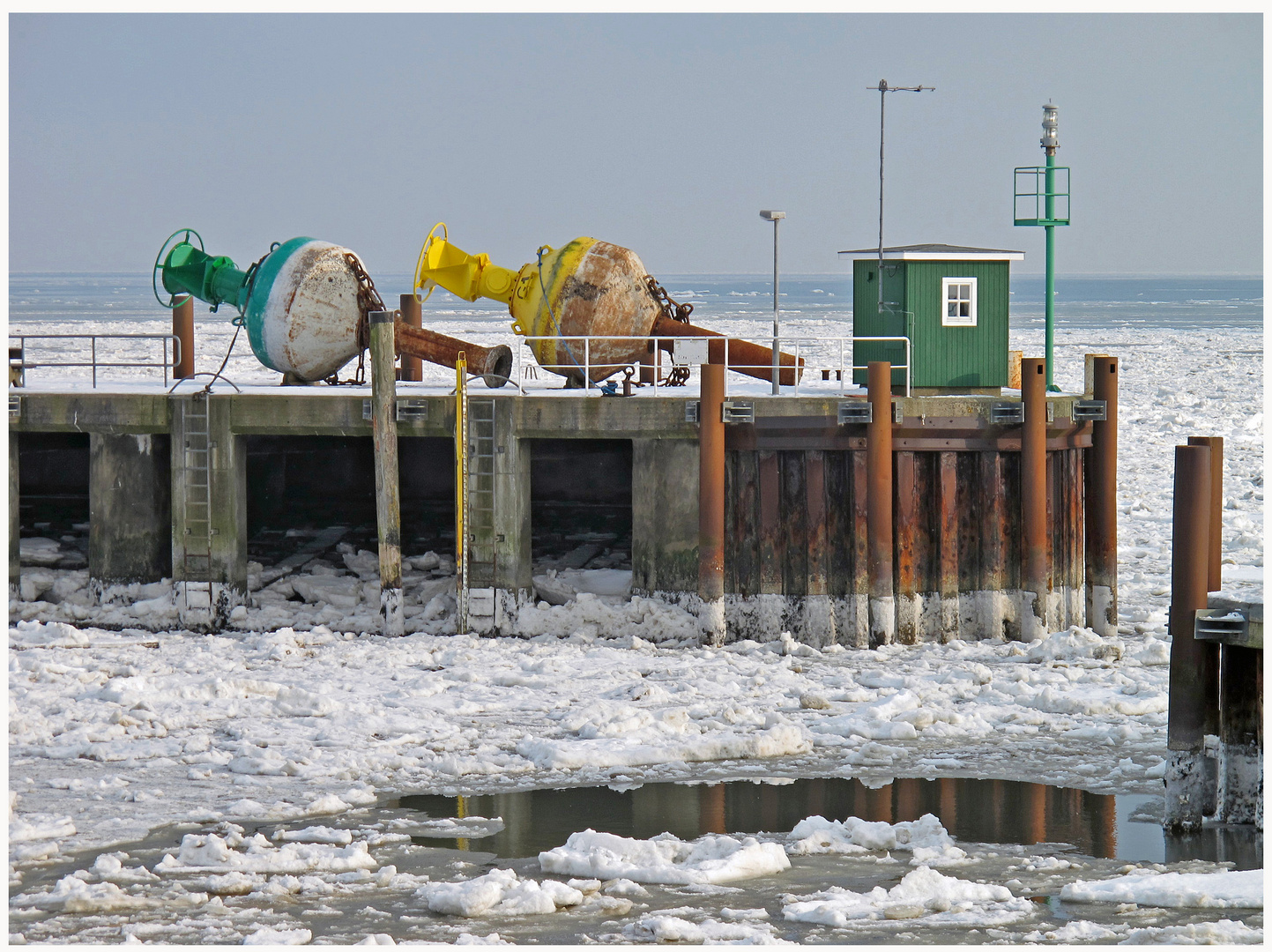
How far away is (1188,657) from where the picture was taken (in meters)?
11.8

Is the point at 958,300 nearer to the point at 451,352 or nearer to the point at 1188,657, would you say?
the point at 451,352

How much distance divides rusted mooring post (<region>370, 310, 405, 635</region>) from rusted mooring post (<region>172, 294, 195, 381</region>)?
5802 millimetres

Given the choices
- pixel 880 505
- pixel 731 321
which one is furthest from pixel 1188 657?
pixel 731 321

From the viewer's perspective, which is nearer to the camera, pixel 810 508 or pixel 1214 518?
pixel 1214 518

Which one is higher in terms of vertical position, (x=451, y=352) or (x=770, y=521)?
(x=451, y=352)

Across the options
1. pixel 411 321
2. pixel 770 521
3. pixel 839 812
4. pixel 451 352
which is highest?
pixel 411 321

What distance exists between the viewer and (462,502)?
1877cm

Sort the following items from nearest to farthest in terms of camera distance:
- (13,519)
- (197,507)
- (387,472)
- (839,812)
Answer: (839,812) → (387,472) → (197,507) → (13,519)

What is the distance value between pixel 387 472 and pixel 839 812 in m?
8.29

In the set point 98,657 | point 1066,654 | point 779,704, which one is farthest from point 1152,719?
point 98,657

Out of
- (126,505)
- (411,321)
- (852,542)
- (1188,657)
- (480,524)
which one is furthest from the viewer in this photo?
(411,321)

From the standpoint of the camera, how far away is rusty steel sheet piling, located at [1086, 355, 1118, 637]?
63.4 feet

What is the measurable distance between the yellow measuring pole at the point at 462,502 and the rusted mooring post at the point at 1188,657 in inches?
357

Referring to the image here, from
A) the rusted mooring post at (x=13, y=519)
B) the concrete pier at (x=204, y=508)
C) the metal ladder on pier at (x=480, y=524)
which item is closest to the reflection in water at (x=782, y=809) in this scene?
the metal ladder on pier at (x=480, y=524)
